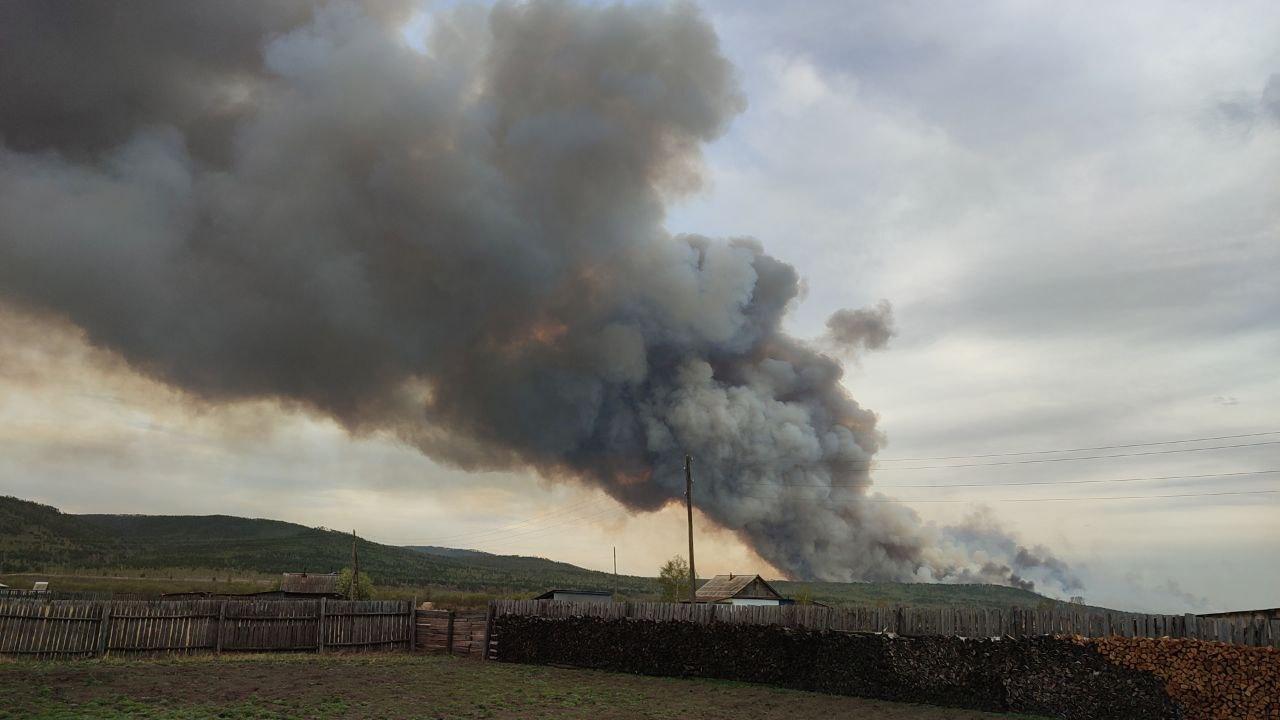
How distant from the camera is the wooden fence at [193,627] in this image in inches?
1031

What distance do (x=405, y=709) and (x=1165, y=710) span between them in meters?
16.8

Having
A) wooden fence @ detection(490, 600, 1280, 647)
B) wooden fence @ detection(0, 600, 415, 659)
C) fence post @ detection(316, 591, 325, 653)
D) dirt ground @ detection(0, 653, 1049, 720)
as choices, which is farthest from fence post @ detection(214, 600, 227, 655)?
wooden fence @ detection(490, 600, 1280, 647)

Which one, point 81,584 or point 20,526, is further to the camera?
Result: point 20,526

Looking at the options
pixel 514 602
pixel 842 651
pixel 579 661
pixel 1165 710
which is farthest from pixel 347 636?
pixel 1165 710

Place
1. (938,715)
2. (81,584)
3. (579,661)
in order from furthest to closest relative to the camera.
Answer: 1. (81,584)
2. (579,661)
3. (938,715)

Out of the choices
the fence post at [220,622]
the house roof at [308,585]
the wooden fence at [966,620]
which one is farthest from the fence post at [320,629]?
the house roof at [308,585]

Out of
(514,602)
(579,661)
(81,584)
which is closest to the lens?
(579,661)

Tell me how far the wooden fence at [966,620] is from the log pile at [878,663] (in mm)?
377

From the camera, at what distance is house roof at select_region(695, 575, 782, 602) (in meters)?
57.8

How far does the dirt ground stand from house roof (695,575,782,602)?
104 feet

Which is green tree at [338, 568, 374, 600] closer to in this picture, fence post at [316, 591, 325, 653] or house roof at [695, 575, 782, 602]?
house roof at [695, 575, 782, 602]

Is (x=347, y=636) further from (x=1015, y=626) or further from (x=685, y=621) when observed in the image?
(x=1015, y=626)

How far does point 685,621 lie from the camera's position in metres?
27.5

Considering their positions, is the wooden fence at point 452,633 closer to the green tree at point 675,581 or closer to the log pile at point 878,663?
the log pile at point 878,663
